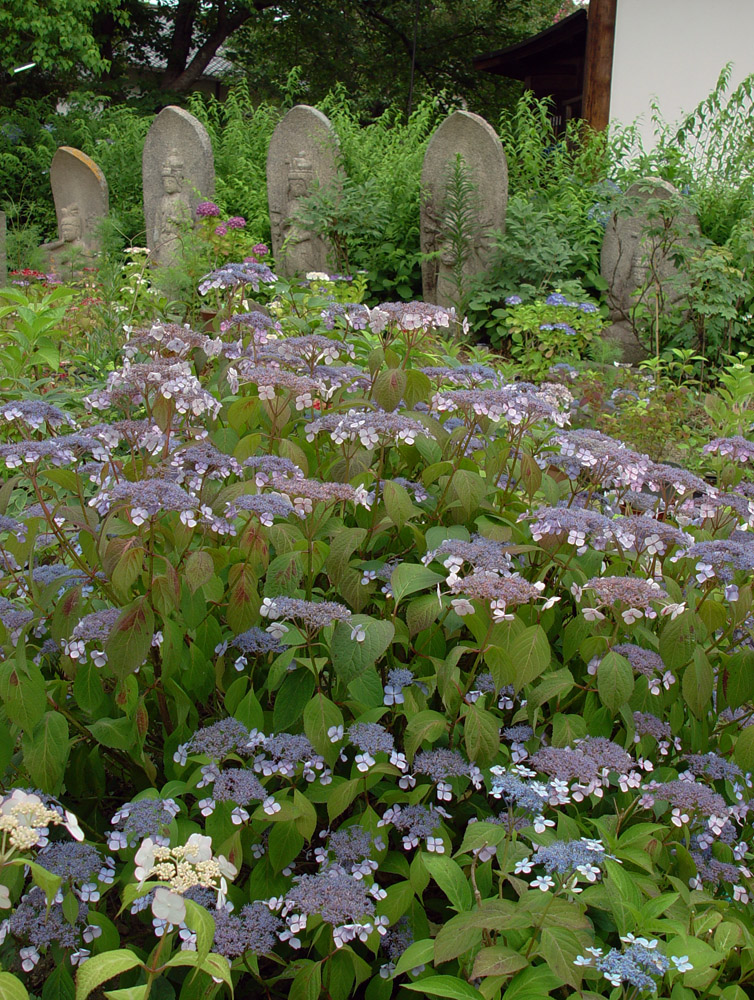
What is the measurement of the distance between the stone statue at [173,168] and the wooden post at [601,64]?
5.08m

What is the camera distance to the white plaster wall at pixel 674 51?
9.32 meters

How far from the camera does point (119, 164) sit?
367 inches

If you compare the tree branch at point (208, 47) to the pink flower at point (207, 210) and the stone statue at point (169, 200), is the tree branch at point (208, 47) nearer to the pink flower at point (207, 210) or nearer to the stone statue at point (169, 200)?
the stone statue at point (169, 200)

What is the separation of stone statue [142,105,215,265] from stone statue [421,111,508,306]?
2.16 m

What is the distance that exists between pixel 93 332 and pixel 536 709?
3.71m

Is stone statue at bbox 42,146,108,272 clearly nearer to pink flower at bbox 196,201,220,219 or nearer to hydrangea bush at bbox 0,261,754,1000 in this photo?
pink flower at bbox 196,201,220,219

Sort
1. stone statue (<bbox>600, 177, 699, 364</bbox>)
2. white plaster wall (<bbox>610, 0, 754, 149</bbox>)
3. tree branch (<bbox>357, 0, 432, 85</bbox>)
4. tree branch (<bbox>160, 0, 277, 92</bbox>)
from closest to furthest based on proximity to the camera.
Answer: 1. stone statue (<bbox>600, 177, 699, 364</bbox>)
2. white plaster wall (<bbox>610, 0, 754, 149</bbox>)
3. tree branch (<bbox>160, 0, 277, 92</bbox>)
4. tree branch (<bbox>357, 0, 432, 85</bbox>)

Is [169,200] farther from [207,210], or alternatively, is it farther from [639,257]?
[639,257]

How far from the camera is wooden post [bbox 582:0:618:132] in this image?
9.90 metres

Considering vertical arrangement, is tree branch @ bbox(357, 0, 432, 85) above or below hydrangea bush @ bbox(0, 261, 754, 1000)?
above

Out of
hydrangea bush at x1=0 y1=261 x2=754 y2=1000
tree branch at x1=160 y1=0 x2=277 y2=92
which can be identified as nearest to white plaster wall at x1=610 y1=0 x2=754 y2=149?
hydrangea bush at x1=0 y1=261 x2=754 y2=1000

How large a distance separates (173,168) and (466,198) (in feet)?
9.01

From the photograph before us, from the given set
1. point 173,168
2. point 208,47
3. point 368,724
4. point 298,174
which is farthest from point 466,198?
point 208,47

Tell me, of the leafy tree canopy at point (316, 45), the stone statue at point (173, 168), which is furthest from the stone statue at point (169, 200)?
the leafy tree canopy at point (316, 45)
